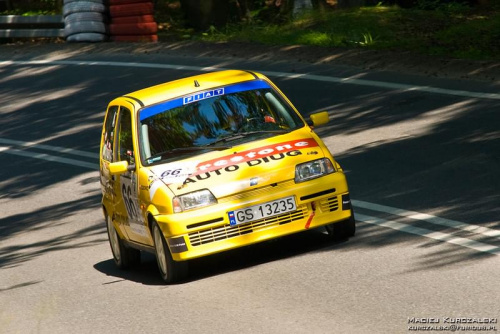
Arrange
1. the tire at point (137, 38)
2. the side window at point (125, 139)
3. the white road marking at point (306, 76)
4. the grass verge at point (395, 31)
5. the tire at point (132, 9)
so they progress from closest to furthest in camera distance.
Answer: the side window at point (125, 139)
the white road marking at point (306, 76)
the grass verge at point (395, 31)
the tire at point (132, 9)
the tire at point (137, 38)

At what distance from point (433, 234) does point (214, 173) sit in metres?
1.90

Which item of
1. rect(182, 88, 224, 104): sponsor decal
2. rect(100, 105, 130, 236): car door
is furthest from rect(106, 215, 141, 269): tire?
rect(182, 88, 224, 104): sponsor decal

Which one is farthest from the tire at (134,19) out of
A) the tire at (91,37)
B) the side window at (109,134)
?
the side window at (109,134)

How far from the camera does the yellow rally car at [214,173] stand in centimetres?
919

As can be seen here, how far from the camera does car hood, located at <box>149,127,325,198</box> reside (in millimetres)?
9234

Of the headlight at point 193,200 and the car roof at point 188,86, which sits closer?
the headlight at point 193,200

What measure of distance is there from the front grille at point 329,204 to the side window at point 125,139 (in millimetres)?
1751

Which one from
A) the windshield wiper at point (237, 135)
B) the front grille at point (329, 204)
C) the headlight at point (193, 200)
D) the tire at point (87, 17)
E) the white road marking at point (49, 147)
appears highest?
the windshield wiper at point (237, 135)

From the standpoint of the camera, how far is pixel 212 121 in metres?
10.1

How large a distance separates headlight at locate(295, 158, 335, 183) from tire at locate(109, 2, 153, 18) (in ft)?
55.8

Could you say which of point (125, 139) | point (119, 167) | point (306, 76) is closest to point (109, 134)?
point (125, 139)

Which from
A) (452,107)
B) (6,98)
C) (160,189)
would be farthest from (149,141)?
(6,98)

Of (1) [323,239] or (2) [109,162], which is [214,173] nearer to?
(1) [323,239]

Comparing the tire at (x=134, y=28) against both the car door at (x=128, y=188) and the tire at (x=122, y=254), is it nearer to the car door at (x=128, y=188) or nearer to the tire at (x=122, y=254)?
the tire at (x=122, y=254)
